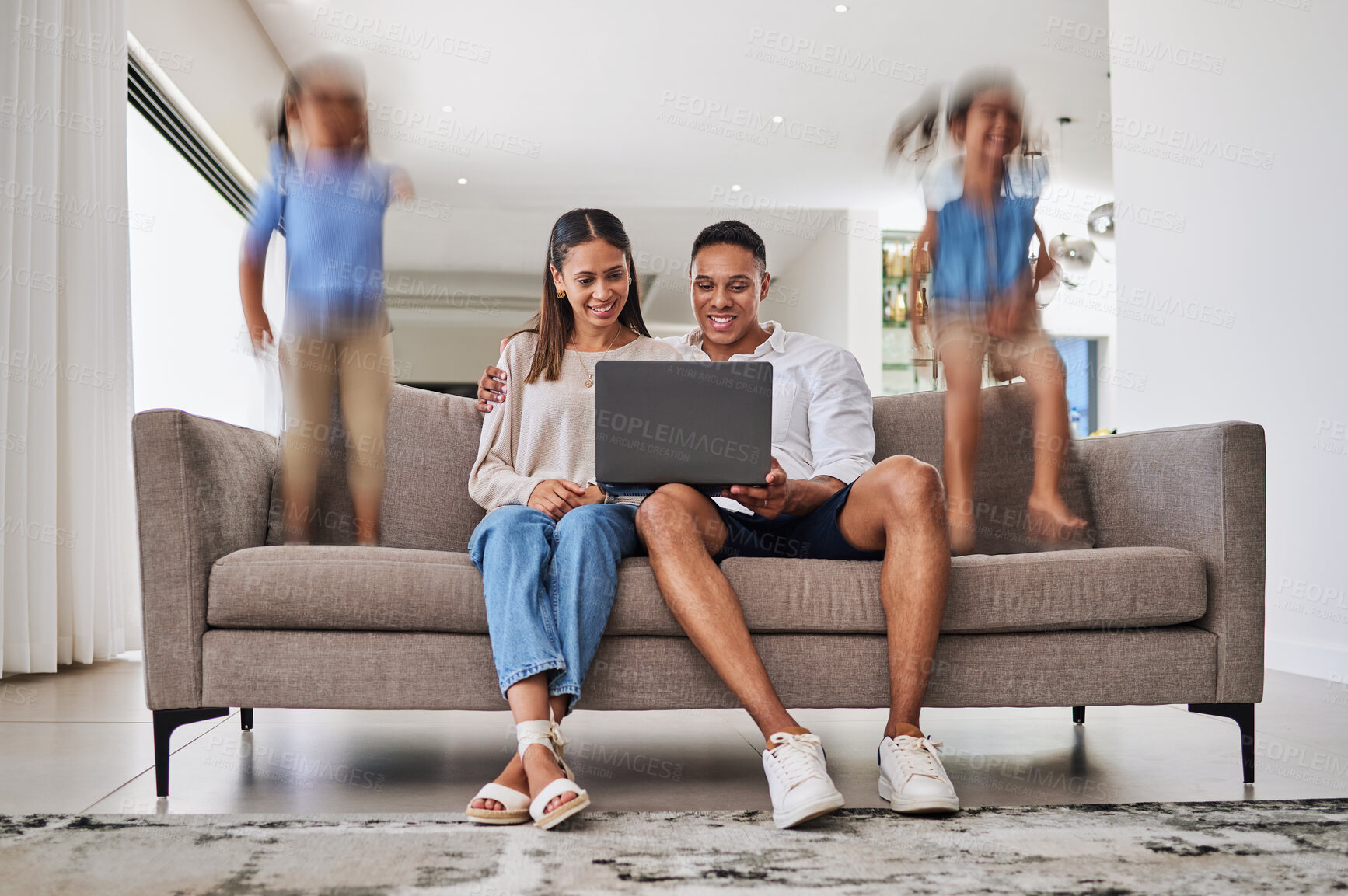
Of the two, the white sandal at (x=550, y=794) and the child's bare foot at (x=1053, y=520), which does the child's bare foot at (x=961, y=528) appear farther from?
the white sandal at (x=550, y=794)

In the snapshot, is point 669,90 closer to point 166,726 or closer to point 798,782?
point 166,726

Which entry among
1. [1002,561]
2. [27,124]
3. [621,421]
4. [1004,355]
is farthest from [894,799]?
[27,124]

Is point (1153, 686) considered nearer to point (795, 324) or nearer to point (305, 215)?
point (305, 215)

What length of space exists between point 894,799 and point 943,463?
0.94 m

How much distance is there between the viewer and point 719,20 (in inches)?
188

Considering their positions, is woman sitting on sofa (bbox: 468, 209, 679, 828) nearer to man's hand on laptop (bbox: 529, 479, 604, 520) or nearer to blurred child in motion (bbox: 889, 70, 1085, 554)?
man's hand on laptop (bbox: 529, 479, 604, 520)

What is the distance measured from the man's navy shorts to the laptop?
0.18 m

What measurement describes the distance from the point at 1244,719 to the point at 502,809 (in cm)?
117

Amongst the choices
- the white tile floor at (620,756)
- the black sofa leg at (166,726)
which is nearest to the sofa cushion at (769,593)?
the black sofa leg at (166,726)

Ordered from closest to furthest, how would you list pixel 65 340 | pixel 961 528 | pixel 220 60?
pixel 961 528
pixel 65 340
pixel 220 60

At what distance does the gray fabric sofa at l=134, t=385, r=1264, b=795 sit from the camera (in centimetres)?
157

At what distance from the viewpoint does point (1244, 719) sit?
1653 millimetres

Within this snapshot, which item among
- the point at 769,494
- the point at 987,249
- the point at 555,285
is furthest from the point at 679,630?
the point at 987,249

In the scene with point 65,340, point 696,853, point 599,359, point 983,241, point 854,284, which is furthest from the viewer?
point 854,284
